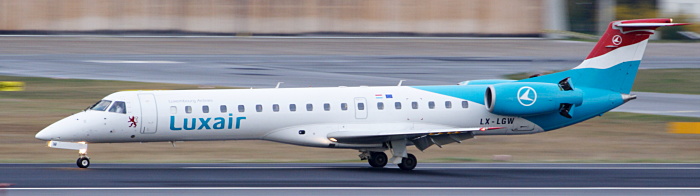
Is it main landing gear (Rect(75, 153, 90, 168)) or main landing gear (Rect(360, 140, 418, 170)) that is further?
main landing gear (Rect(360, 140, 418, 170))

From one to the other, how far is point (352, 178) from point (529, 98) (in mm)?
5414

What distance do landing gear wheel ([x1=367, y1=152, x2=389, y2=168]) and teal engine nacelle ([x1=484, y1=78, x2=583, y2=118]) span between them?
292 centimetres

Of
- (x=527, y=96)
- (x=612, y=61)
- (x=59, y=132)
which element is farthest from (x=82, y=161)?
(x=612, y=61)

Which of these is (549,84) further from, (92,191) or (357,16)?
(357,16)

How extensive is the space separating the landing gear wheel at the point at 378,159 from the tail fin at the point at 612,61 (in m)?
4.67

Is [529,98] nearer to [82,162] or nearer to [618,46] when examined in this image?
[618,46]

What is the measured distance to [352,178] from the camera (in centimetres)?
2172

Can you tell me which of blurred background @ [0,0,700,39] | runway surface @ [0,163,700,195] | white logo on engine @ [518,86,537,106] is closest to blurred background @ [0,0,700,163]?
blurred background @ [0,0,700,39]

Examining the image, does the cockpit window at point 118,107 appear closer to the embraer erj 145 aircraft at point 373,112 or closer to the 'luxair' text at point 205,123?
the embraer erj 145 aircraft at point 373,112

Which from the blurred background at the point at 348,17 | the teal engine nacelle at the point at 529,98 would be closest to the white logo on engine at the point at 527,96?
the teal engine nacelle at the point at 529,98

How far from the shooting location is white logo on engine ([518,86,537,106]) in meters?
24.3

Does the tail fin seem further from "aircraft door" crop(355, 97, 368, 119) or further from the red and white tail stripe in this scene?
"aircraft door" crop(355, 97, 368, 119)

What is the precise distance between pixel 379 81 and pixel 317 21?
23.6 metres

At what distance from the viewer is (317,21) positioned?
6675cm
